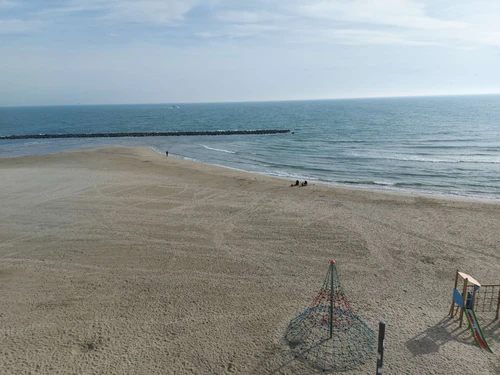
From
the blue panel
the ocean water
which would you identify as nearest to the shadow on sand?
the blue panel

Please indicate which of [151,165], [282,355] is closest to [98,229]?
[282,355]

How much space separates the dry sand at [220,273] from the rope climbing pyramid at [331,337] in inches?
15.5

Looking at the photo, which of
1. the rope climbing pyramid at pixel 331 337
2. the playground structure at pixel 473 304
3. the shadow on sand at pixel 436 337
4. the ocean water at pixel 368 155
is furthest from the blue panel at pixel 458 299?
the ocean water at pixel 368 155

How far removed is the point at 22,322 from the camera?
12.6 metres

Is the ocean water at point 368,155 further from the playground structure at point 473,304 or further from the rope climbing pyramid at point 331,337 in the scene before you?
the rope climbing pyramid at point 331,337

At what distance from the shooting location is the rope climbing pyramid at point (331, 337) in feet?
34.9

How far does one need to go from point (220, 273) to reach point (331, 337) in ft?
19.3

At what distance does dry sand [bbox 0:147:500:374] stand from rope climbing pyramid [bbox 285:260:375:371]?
0.39m

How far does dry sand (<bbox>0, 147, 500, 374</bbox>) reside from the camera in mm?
11039

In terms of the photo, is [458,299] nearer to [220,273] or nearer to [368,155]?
[220,273]

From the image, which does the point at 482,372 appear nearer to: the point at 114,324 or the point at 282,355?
the point at 282,355

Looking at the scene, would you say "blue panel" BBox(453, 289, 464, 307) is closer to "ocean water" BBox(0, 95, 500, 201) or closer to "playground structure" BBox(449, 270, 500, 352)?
"playground structure" BBox(449, 270, 500, 352)

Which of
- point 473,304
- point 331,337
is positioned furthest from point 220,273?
Answer: point 473,304

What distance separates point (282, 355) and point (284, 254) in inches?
277
